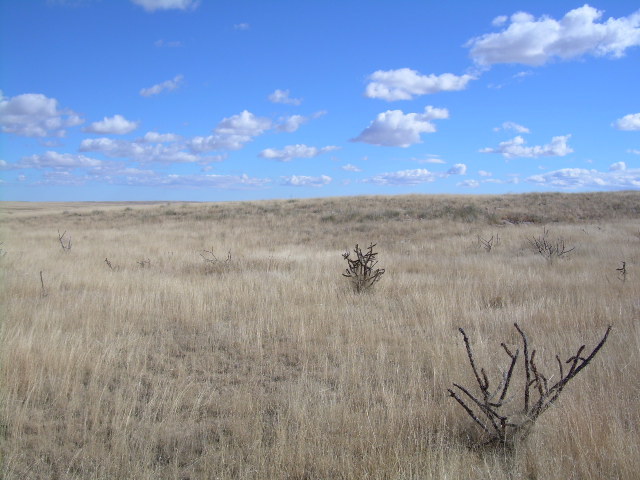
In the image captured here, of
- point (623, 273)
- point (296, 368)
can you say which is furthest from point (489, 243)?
point (296, 368)

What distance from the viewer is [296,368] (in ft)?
15.3

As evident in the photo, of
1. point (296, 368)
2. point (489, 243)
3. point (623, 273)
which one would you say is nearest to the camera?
point (296, 368)

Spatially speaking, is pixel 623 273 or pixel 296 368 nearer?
pixel 296 368

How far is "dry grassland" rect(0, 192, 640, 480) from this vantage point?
2.87m

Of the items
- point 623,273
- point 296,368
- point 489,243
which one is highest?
point 489,243

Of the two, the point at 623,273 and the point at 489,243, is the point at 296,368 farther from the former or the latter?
the point at 489,243

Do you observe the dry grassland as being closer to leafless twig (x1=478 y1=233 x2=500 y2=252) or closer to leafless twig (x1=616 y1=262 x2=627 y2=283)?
leafless twig (x1=616 y1=262 x2=627 y2=283)

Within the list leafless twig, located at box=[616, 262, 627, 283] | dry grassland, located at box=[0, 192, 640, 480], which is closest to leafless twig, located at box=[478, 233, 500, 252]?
dry grassland, located at box=[0, 192, 640, 480]

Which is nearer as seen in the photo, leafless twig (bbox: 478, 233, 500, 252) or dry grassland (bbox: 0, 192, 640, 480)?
dry grassland (bbox: 0, 192, 640, 480)

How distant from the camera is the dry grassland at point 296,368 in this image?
287 cm

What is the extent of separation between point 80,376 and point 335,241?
1390cm

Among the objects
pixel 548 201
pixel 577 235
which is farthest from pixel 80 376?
pixel 548 201

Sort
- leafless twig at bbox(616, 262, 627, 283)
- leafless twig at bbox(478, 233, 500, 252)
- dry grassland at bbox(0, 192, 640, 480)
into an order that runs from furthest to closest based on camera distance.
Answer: leafless twig at bbox(478, 233, 500, 252) < leafless twig at bbox(616, 262, 627, 283) < dry grassland at bbox(0, 192, 640, 480)

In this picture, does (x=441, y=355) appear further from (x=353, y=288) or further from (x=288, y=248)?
(x=288, y=248)
